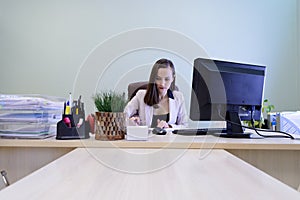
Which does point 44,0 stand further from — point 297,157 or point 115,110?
point 297,157

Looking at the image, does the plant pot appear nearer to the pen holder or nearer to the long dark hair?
→ the pen holder

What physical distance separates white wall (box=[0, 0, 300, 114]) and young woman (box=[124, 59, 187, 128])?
66 cm

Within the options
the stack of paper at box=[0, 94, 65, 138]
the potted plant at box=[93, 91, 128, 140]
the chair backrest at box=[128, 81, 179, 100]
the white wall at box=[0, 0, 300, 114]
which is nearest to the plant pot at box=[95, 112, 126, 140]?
the potted plant at box=[93, 91, 128, 140]

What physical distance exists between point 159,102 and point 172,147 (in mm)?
1260

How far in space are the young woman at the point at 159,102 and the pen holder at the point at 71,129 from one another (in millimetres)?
928

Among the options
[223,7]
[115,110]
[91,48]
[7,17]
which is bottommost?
[115,110]

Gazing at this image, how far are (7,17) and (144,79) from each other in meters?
1.58

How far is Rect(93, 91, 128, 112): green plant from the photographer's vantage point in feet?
3.71

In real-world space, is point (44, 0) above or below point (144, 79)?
above

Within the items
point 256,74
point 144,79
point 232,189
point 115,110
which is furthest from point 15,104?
point 144,79

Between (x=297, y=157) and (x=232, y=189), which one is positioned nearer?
(x=232, y=189)

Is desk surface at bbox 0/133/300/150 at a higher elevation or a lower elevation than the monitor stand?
lower

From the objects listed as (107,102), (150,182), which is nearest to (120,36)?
(107,102)

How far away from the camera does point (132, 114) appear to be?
217cm
